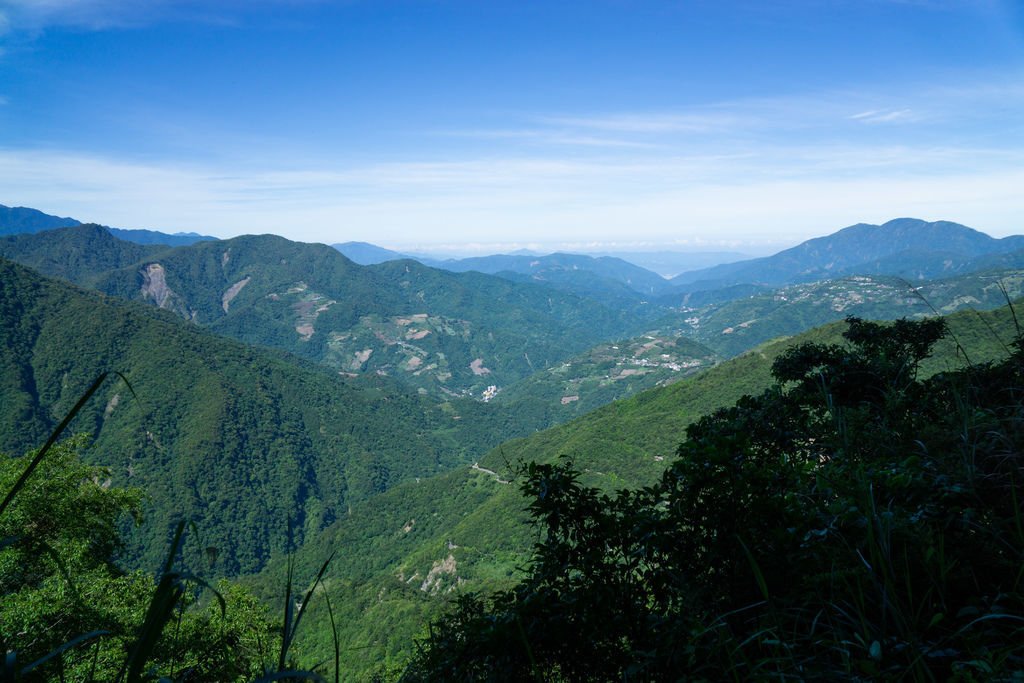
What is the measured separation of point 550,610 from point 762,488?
215 cm

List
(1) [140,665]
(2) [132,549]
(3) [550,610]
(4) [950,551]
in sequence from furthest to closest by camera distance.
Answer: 1. (2) [132,549]
2. (3) [550,610]
3. (4) [950,551]
4. (1) [140,665]

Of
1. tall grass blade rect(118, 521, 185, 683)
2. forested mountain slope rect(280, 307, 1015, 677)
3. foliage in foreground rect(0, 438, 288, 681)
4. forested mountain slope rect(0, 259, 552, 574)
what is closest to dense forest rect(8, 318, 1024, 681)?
tall grass blade rect(118, 521, 185, 683)

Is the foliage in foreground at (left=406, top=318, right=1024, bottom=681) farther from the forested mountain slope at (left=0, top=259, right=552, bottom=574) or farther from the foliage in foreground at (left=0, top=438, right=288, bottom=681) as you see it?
the forested mountain slope at (left=0, top=259, right=552, bottom=574)

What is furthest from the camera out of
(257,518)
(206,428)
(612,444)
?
(206,428)

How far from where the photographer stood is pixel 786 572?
3.62 metres

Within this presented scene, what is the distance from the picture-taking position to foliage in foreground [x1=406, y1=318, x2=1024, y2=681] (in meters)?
2.67

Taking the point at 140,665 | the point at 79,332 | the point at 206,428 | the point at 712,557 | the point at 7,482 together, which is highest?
the point at 140,665

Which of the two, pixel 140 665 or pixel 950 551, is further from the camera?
pixel 950 551

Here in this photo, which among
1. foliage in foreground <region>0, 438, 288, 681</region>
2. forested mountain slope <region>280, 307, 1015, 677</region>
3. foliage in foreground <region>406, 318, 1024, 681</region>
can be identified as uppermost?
foliage in foreground <region>406, 318, 1024, 681</region>

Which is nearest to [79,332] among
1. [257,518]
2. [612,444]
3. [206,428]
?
[206,428]

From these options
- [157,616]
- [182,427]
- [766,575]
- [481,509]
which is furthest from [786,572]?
[182,427]

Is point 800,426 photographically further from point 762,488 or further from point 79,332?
point 79,332

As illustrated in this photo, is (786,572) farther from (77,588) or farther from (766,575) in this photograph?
(77,588)

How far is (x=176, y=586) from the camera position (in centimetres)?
186
